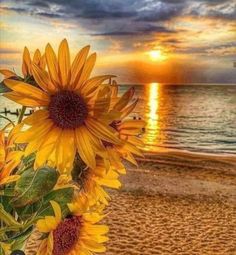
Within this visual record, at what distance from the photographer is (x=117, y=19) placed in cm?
152

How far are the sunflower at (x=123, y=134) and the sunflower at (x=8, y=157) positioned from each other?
3cm

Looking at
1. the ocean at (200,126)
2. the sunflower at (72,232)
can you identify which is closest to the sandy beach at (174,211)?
the ocean at (200,126)

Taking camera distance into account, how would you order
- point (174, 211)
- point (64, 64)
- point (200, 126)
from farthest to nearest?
point (200, 126), point (174, 211), point (64, 64)

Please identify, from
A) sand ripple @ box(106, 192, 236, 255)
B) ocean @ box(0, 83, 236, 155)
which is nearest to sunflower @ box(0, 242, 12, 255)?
sand ripple @ box(106, 192, 236, 255)

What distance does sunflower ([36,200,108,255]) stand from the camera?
0.67 ft

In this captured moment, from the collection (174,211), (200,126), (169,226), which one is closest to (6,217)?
(169,226)

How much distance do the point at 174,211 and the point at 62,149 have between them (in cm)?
201

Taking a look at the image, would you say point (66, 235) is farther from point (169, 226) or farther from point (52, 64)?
point (169, 226)

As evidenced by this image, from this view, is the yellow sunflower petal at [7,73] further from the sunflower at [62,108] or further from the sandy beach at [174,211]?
the sandy beach at [174,211]

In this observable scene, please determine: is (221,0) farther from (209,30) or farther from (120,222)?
A: (120,222)

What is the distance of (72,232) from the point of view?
214mm

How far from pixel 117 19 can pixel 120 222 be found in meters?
0.71

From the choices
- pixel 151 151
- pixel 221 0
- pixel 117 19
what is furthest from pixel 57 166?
pixel 151 151

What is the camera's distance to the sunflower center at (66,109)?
0.18 meters
